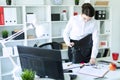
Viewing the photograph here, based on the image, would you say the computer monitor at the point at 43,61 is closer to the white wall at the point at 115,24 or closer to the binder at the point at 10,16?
the binder at the point at 10,16

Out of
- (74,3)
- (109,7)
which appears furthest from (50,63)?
(109,7)

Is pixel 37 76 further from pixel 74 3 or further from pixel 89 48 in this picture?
pixel 74 3

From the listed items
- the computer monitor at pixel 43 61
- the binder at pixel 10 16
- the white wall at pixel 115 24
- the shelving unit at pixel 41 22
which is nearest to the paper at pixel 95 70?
the computer monitor at pixel 43 61

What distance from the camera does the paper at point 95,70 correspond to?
2.18 meters

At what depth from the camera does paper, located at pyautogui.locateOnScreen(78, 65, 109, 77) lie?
7.14 feet

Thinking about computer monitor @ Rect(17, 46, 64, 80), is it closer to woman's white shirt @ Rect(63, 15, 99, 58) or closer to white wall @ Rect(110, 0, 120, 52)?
woman's white shirt @ Rect(63, 15, 99, 58)

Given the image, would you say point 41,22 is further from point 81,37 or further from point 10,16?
point 81,37

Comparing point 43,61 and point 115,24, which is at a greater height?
point 115,24

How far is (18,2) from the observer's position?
4.06 meters

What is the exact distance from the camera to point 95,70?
7.53 feet

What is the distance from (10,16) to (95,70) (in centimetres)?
211

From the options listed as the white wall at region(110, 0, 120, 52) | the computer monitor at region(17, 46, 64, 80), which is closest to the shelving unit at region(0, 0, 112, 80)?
the white wall at region(110, 0, 120, 52)

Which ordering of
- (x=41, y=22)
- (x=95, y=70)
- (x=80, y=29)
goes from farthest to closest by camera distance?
(x=41, y=22), (x=80, y=29), (x=95, y=70)

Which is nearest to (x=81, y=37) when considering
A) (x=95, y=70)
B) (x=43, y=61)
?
(x=95, y=70)
